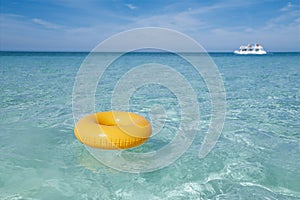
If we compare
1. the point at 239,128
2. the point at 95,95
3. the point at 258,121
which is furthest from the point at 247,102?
the point at 95,95

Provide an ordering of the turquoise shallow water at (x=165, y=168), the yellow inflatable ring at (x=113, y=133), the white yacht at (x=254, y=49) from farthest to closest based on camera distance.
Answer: the white yacht at (x=254, y=49), the yellow inflatable ring at (x=113, y=133), the turquoise shallow water at (x=165, y=168)

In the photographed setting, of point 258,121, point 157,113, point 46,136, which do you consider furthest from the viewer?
point 157,113

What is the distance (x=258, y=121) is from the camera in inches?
Result: 224

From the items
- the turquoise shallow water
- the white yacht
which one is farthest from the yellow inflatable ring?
the white yacht

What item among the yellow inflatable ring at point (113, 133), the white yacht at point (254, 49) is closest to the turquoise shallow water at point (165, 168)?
the yellow inflatable ring at point (113, 133)

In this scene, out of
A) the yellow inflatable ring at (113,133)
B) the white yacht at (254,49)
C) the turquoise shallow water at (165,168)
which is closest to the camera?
the turquoise shallow water at (165,168)

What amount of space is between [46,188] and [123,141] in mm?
1169

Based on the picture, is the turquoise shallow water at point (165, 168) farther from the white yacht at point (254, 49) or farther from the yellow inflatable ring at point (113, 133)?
the white yacht at point (254, 49)

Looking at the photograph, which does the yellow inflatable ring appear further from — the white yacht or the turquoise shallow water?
the white yacht

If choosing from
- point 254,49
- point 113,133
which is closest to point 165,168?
point 113,133

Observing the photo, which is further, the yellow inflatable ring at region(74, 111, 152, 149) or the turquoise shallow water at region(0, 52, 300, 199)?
the yellow inflatable ring at region(74, 111, 152, 149)

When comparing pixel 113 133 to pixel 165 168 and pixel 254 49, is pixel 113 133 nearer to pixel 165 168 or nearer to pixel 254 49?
pixel 165 168

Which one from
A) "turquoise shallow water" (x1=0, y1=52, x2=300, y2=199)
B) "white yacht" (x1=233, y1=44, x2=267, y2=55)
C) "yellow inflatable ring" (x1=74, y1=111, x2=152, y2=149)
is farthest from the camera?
"white yacht" (x1=233, y1=44, x2=267, y2=55)

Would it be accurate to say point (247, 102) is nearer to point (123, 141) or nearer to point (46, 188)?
point (123, 141)
